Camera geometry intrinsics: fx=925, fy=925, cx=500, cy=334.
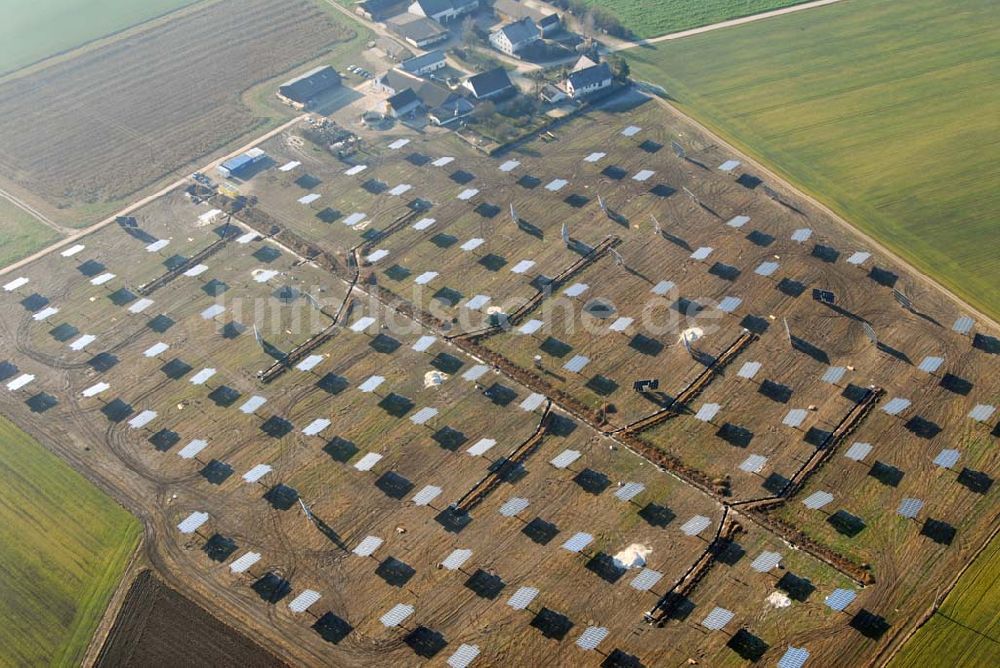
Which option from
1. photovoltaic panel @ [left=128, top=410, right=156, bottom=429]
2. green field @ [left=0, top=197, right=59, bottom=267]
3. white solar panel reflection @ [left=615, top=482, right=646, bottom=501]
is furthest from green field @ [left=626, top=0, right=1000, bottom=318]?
green field @ [left=0, top=197, right=59, bottom=267]

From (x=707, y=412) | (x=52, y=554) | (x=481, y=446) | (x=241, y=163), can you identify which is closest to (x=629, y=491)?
(x=707, y=412)

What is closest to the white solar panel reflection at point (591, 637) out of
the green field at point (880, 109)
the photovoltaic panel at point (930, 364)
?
the photovoltaic panel at point (930, 364)

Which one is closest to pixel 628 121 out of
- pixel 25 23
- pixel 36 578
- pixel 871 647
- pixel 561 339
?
pixel 561 339

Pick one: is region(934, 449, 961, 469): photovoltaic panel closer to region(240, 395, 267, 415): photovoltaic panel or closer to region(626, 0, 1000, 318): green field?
region(626, 0, 1000, 318): green field

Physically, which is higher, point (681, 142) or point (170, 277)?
point (681, 142)

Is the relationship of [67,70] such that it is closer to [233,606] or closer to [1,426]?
[1,426]

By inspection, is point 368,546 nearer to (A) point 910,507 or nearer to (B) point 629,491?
(B) point 629,491

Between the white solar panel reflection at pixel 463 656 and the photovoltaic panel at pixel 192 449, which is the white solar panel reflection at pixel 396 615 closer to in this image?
the white solar panel reflection at pixel 463 656
